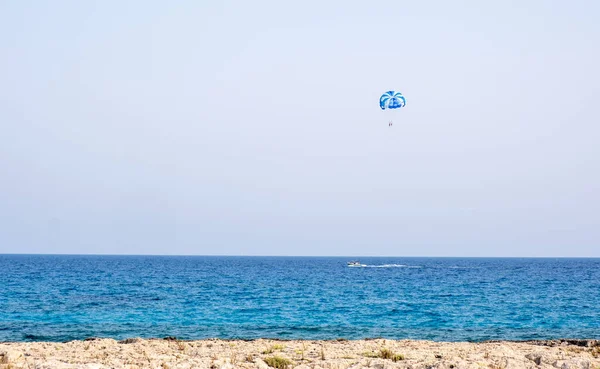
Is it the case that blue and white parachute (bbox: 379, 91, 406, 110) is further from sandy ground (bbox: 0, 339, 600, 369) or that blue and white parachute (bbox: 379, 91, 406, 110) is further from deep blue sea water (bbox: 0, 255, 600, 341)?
sandy ground (bbox: 0, 339, 600, 369)

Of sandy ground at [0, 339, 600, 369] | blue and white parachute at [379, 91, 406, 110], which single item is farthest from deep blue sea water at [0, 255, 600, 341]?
blue and white parachute at [379, 91, 406, 110]

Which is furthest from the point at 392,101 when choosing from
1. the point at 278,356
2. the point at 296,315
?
the point at 278,356

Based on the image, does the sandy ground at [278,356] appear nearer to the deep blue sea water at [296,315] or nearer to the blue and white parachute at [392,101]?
the deep blue sea water at [296,315]

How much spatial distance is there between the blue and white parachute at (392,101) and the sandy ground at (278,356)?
2215 centimetres

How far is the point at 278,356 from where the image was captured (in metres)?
16.4

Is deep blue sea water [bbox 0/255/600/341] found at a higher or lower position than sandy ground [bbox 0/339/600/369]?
lower

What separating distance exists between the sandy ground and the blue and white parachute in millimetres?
22152

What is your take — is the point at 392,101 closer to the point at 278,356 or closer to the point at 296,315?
the point at 296,315

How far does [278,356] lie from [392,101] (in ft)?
88.1

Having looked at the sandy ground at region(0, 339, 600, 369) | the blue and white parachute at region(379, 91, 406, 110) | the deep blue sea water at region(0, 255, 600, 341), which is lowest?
the deep blue sea water at region(0, 255, 600, 341)

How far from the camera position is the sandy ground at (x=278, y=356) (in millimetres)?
14945

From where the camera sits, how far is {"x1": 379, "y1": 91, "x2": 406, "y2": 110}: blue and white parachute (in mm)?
40281

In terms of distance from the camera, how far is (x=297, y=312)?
39.2 meters

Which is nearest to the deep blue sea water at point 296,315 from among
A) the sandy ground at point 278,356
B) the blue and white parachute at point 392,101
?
the sandy ground at point 278,356
